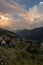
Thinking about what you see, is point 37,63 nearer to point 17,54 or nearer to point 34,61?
point 34,61

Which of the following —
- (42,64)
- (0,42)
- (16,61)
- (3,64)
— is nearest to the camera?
(3,64)

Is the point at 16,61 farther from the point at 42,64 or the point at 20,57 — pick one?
the point at 42,64

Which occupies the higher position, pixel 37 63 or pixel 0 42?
pixel 0 42

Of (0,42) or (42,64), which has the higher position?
(0,42)

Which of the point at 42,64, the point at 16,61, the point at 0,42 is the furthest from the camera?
the point at 0,42

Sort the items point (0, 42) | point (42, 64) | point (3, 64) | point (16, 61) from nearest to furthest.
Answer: point (3, 64) < point (16, 61) < point (42, 64) < point (0, 42)

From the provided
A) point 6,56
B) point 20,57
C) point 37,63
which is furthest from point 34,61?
point 6,56

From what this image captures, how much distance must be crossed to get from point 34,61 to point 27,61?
167 inches

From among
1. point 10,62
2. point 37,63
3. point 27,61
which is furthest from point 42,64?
point 10,62

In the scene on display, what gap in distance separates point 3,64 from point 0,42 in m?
30.6

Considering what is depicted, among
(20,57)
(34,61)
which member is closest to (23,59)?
(20,57)

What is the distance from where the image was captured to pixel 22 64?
56531mm

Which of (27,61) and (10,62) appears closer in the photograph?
(10,62)

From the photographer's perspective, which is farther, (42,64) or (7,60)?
(42,64)
